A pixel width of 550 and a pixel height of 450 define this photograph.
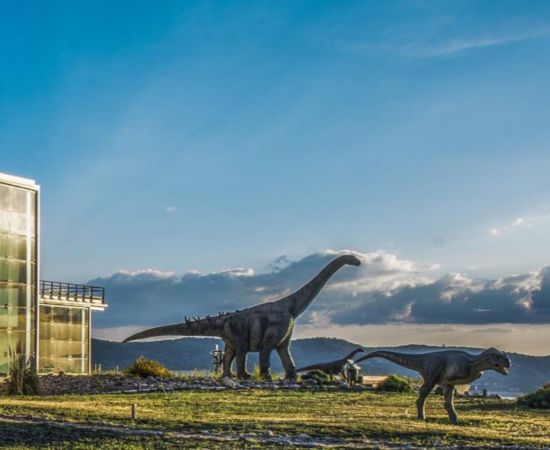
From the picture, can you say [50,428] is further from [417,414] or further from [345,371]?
[345,371]

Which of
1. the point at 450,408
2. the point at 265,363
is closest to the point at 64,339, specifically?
the point at 265,363

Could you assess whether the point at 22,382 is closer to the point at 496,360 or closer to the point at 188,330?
the point at 188,330

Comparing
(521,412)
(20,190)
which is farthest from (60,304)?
(521,412)

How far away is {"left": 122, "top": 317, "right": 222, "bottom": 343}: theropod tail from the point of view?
40.5m

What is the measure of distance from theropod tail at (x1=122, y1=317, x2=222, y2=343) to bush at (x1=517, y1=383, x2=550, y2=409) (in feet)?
41.9

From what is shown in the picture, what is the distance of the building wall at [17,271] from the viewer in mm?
37219

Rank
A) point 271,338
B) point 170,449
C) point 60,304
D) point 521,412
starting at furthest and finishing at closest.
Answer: point 60,304
point 271,338
point 521,412
point 170,449

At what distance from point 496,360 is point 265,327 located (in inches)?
655

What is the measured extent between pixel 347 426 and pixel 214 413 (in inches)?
148

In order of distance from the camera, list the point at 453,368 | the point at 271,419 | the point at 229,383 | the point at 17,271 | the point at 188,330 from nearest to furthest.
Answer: the point at 271,419
the point at 453,368
the point at 229,383
the point at 17,271
the point at 188,330

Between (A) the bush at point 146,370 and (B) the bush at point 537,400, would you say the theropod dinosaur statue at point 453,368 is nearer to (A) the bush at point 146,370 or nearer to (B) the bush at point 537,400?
(B) the bush at point 537,400

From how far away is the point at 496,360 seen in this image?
74.1 ft

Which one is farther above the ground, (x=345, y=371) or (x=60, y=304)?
(x=60, y=304)

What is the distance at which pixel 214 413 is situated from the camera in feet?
73.4
